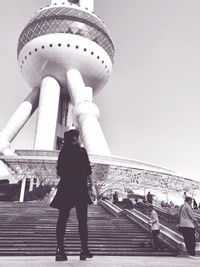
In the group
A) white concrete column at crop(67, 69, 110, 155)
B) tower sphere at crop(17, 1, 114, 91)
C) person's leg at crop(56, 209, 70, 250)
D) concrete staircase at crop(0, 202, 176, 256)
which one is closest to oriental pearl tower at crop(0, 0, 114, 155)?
tower sphere at crop(17, 1, 114, 91)

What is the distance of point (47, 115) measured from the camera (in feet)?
131

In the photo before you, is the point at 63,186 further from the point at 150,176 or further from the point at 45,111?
the point at 45,111

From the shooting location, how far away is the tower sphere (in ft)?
145

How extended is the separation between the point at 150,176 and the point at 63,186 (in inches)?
1057

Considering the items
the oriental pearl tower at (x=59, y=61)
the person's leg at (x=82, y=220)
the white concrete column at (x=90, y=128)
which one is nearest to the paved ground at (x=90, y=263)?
the person's leg at (x=82, y=220)

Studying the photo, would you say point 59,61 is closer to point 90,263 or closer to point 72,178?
point 72,178

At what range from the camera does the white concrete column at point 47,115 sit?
124 feet

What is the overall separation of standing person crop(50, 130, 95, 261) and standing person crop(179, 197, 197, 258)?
2.45m

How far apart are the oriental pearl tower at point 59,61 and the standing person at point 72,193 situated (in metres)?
35.5

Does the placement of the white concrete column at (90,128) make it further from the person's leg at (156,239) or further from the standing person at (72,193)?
the standing person at (72,193)

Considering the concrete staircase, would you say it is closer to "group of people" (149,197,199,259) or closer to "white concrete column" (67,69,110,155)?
"group of people" (149,197,199,259)

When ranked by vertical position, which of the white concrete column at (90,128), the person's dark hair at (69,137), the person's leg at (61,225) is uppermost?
the white concrete column at (90,128)

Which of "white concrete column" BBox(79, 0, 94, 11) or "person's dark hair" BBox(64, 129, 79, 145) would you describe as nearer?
"person's dark hair" BBox(64, 129, 79, 145)

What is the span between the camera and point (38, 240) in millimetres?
5543
